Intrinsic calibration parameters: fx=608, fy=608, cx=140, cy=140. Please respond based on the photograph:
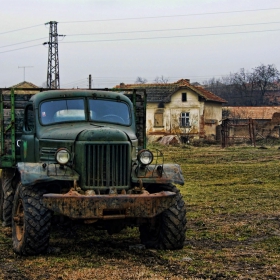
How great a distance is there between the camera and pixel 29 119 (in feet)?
32.4

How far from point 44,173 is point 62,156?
0.34 m

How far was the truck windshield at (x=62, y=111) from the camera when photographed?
9.28 m

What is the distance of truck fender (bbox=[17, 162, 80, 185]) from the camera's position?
25.5ft

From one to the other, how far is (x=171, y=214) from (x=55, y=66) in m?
47.8

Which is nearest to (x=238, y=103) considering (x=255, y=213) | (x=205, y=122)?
(x=205, y=122)

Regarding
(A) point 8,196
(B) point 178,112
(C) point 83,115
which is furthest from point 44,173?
(B) point 178,112

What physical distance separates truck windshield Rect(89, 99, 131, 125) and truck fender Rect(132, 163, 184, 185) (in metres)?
1.39

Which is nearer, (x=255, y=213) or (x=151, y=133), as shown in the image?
(x=255, y=213)

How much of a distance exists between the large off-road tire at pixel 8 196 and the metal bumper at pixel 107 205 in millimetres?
3120

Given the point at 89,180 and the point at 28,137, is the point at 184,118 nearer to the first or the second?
the point at 28,137

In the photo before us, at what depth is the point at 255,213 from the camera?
1113cm

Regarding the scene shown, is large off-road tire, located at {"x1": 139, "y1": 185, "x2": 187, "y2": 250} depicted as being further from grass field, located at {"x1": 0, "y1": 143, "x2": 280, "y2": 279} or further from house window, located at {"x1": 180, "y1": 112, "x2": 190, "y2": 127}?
house window, located at {"x1": 180, "y1": 112, "x2": 190, "y2": 127}

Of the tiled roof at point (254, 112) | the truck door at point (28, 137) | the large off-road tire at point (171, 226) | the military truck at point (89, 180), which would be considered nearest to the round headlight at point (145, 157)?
the military truck at point (89, 180)

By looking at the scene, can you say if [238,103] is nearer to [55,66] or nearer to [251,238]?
[55,66]
